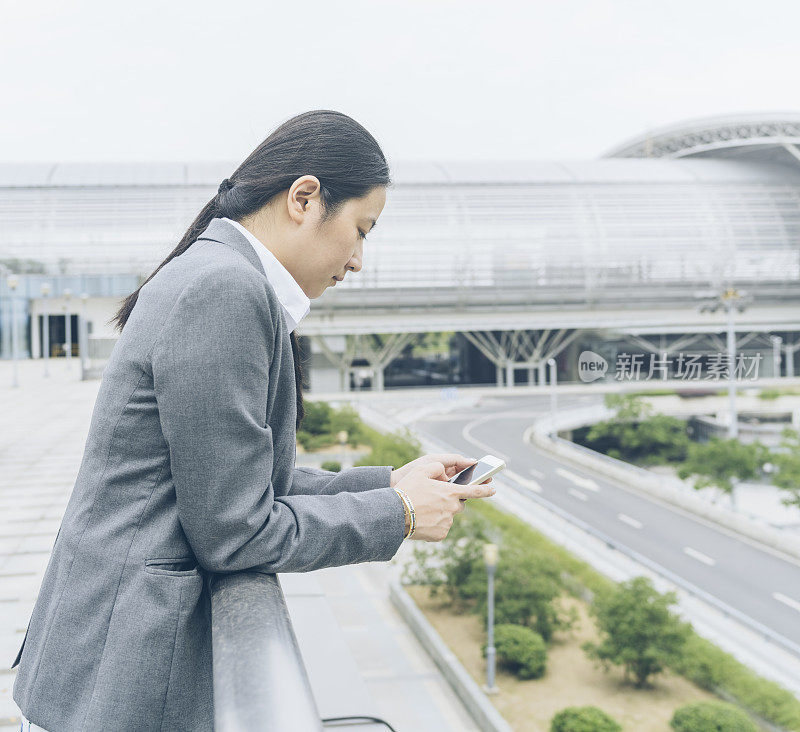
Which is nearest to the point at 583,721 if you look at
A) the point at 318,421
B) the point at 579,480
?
the point at 579,480

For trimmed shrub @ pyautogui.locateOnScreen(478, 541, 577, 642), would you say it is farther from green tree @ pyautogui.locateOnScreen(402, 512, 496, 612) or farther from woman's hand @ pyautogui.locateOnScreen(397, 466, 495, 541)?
woman's hand @ pyautogui.locateOnScreen(397, 466, 495, 541)

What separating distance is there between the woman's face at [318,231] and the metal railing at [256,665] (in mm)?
482

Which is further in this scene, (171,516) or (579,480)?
(579,480)

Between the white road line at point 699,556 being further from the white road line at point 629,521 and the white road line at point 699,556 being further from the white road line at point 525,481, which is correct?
the white road line at point 525,481

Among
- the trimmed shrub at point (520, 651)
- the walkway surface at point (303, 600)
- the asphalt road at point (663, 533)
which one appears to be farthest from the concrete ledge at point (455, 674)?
the asphalt road at point (663, 533)

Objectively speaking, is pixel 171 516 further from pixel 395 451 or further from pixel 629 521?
pixel 629 521

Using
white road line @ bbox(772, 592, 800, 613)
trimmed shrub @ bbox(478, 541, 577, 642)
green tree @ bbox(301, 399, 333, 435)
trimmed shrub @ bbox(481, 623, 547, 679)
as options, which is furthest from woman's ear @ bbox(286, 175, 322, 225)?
green tree @ bbox(301, 399, 333, 435)

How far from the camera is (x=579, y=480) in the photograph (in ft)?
59.3

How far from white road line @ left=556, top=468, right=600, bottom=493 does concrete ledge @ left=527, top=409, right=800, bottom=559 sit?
2.66 feet

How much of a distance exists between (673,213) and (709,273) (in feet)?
11.8

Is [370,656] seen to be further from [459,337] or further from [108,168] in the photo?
[108,168]

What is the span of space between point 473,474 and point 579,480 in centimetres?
1754

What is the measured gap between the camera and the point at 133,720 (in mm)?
927

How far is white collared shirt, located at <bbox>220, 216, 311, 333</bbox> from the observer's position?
3.71 feet
